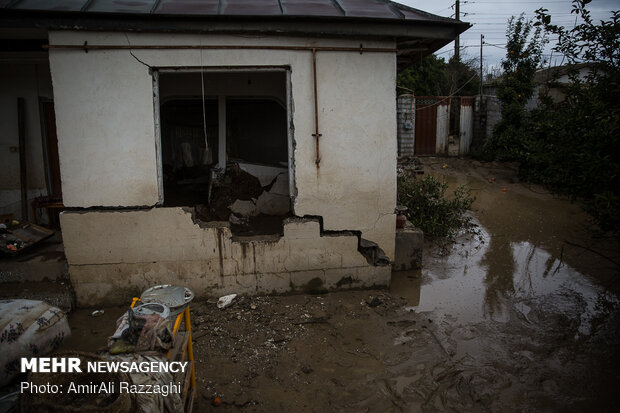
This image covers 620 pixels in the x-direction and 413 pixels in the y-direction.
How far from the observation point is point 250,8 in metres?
4.98

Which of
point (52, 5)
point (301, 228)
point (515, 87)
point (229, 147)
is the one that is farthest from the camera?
point (515, 87)

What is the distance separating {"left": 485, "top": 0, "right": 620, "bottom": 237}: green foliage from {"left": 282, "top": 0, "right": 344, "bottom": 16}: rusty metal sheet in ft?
7.80

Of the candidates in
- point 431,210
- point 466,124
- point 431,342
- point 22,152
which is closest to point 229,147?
point 22,152

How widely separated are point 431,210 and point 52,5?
275 inches

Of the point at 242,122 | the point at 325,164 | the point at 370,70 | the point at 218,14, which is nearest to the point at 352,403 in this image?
the point at 325,164

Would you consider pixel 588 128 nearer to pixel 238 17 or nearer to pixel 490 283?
pixel 490 283

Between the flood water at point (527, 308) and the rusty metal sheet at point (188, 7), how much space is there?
4440mm

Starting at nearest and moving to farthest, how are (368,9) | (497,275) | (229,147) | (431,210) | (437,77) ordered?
1. (368,9)
2. (497,275)
3. (229,147)
4. (431,210)
5. (437,77)

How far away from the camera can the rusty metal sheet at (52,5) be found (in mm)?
4477

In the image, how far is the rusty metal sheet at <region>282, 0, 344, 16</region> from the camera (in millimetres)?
4884

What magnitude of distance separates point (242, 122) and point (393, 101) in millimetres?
3698

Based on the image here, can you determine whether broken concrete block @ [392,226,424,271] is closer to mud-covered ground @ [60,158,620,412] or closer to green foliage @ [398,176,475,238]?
mud-covered ground @ [60,158,620,412]

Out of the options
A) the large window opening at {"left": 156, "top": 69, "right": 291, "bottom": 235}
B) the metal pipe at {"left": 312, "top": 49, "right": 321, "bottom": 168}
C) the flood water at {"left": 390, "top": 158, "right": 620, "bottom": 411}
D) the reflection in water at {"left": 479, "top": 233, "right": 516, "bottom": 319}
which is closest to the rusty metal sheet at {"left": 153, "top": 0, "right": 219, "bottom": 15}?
the large window opening at {"left": 156, "top": 69, "right": 291, "bottom": 235}

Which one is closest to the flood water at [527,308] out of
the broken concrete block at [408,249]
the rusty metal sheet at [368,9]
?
the broken concrete block at [408,249]
